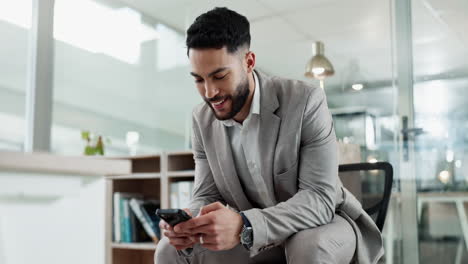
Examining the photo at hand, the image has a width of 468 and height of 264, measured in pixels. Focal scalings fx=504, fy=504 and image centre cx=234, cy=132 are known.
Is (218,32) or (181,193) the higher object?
(218,32)

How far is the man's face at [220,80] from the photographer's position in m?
1.33

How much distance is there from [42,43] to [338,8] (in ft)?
6.39

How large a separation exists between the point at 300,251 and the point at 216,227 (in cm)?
20

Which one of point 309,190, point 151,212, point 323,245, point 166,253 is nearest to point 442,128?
point 151,212

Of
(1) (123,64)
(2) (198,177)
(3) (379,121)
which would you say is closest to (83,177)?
(2) (198,177)

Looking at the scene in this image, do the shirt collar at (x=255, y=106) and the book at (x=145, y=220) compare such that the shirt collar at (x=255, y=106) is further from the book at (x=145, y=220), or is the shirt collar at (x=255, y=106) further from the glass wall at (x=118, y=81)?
the glass wall at (x=118, y=81)

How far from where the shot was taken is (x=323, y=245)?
1.13 m

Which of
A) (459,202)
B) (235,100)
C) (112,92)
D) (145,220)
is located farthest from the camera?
(112,92)

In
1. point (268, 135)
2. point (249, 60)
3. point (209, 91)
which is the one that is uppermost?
point (249, 60)

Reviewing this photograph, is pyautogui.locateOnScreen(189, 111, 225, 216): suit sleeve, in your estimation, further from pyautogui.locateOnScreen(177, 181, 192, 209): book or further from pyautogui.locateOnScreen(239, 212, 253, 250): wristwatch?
pyautogui.locateOnScreen(177, 181, 192, 209): book

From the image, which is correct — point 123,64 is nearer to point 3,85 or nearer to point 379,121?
point 3,85

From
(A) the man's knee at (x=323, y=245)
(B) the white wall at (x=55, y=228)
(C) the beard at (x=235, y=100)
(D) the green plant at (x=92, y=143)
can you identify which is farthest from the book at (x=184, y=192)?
(B) the white wall at (x=55, y=228)

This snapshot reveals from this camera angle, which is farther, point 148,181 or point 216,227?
point 148,181

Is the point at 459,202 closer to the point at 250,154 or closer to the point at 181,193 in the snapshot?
the point at 181,193
